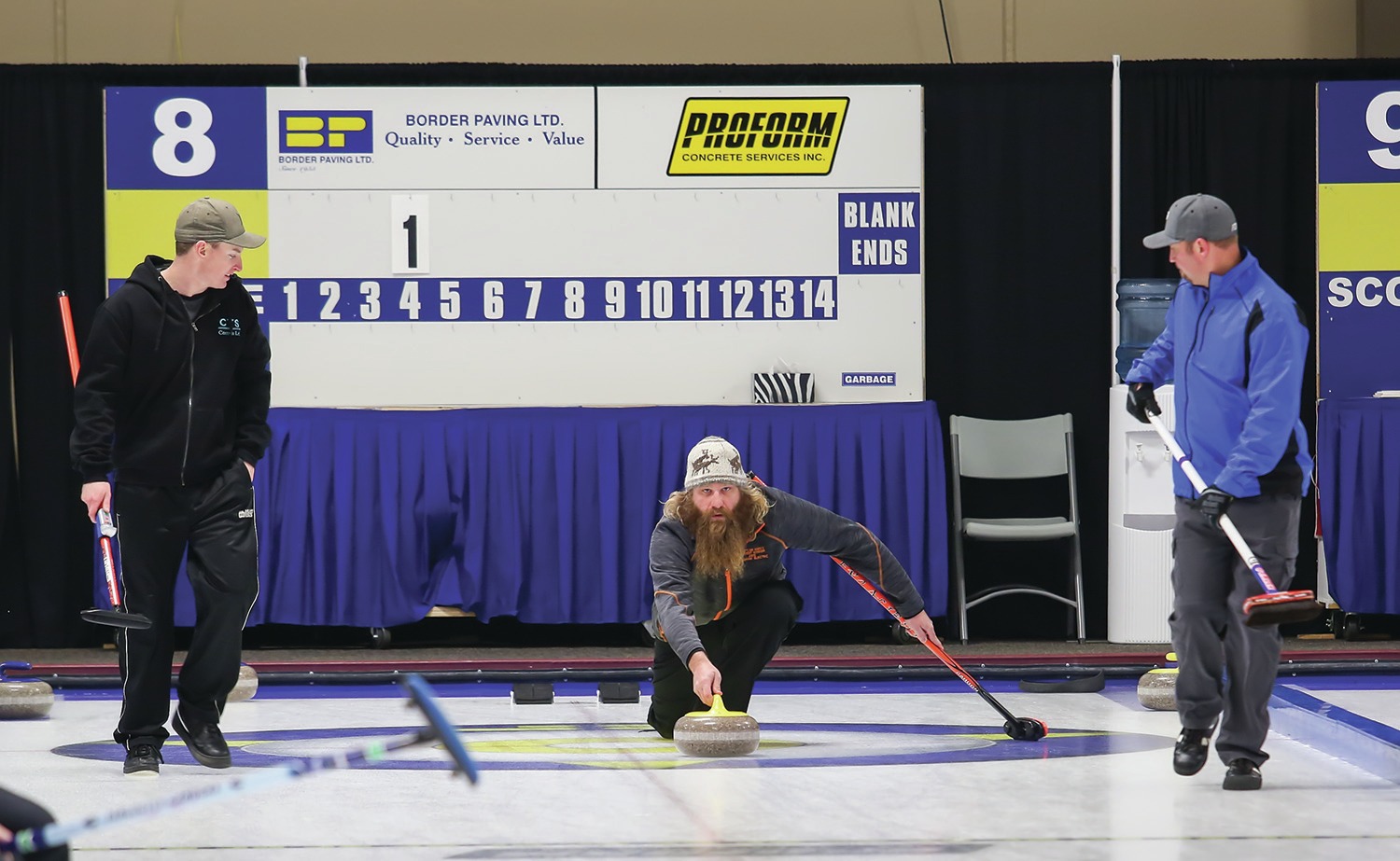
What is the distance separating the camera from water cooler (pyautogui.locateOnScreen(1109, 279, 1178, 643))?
7.71m

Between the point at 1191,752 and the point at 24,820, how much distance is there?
293 centimetres

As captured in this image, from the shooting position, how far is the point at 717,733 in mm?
4441

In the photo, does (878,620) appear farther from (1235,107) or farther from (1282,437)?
(1282,437)

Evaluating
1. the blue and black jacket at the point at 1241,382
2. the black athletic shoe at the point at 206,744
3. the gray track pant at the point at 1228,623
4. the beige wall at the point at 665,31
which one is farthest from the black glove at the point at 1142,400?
the beige wall at the point at 665,31

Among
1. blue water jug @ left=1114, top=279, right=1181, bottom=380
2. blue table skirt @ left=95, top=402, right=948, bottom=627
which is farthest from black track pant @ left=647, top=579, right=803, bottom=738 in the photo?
blue water jug @ left=1114, top=279, right=1181, bottom=380

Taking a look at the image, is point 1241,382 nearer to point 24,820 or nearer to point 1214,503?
point 1214,503

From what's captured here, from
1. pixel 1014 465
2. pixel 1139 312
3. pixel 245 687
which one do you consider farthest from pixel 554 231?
pixel 245 687

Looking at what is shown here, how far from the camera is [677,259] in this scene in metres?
7.89

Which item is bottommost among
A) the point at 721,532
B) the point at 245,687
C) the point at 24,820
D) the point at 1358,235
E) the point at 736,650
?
the point at 245,687

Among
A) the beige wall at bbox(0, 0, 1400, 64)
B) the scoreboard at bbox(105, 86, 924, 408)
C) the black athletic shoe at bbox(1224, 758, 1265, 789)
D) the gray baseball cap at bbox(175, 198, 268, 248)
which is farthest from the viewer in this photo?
the beige wall at bbox(0, 0, 1400, 64)

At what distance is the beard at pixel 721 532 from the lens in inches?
184

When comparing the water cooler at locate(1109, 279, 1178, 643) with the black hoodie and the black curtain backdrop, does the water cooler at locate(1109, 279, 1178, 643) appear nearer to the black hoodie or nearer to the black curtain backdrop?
the black curtain backdrop

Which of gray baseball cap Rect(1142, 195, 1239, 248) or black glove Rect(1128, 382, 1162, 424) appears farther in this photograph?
black glove Rect(1128, 382, 1162, 424)

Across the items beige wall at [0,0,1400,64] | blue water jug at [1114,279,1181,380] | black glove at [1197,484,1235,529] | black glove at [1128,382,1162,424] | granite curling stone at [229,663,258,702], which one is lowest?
granite curling stone at [229,663,258,702]
